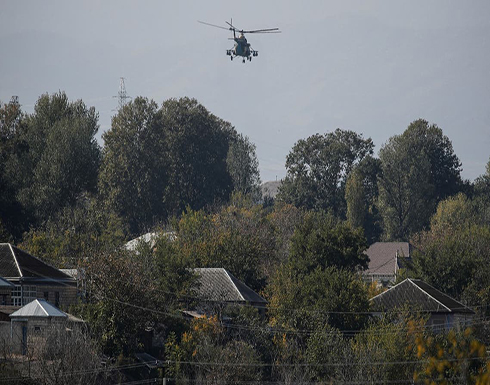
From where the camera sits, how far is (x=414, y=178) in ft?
429

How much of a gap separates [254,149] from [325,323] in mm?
71400

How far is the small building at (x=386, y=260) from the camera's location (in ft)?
383

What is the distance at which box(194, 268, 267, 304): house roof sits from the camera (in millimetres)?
71938

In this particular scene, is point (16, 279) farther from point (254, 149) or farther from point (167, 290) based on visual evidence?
point (254, 149)

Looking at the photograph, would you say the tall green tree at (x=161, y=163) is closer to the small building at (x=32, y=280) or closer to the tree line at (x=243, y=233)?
the tree line at (x=243, y=233)

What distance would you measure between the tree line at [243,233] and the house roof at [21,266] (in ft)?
8.94

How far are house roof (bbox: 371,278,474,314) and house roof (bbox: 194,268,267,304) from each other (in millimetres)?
10313

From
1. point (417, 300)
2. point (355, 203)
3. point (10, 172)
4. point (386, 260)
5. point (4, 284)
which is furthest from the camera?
point (355, 203)

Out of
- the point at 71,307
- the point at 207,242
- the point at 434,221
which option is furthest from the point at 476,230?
the point at 71,307

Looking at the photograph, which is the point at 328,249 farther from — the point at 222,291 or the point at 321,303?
the point at 222,291

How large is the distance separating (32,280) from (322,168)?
79064 millimetres

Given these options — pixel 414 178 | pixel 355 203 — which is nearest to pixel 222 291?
pixel 355 203

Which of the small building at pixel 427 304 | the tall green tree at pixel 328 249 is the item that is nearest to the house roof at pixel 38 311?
the small building at pixel 427 304

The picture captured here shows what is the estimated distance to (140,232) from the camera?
4828 inches
